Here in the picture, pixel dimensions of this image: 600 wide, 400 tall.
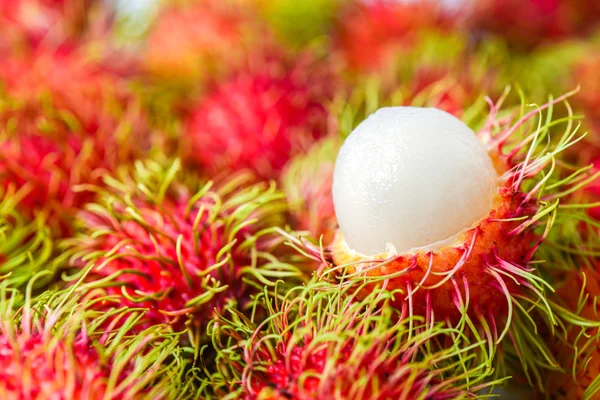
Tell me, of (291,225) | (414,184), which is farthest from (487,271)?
(291,225)

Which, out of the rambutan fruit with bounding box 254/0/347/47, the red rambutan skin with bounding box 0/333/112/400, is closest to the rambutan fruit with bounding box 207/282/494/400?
the red rambutan skin with bounding box 0/333/112/400

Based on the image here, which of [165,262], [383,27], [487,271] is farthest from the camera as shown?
[383,27]

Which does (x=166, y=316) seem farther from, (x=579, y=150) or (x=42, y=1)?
(x=42, y=1)

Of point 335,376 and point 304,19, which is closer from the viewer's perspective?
point 335,376

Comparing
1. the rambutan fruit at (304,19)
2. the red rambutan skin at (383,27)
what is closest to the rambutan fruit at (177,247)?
the red rambutan skin at (383,27)

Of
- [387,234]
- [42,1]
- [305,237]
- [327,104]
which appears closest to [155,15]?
[42,1]

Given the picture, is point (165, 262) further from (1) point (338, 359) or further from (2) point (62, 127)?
(2) point (62, 127)

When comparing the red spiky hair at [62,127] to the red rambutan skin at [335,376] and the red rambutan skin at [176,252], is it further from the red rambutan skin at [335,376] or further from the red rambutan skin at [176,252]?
the red rambutan skin at [335,376]
